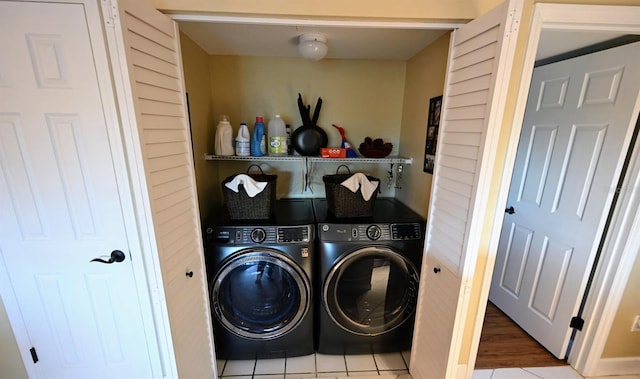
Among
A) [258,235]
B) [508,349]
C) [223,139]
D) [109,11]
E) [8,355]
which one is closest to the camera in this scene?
[109,11]

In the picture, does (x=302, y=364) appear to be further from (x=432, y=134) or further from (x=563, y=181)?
(x=563, y=181)

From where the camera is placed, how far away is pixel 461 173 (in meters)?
1.19

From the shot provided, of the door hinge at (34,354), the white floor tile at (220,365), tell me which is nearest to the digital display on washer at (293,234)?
the white floor tile at (220,365)

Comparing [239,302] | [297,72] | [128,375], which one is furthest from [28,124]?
[297,72]

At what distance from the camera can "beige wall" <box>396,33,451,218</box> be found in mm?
1525

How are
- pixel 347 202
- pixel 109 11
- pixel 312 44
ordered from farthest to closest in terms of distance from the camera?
pixel 347 202, pixel 312 44, pixel 109 11

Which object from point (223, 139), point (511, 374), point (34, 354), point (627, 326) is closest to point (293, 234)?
point (223, 139)

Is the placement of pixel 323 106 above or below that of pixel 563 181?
above

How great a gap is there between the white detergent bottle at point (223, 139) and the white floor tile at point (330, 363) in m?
1.66

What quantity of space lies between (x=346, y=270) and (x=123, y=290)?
119 cm

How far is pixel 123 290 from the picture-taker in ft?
3.78

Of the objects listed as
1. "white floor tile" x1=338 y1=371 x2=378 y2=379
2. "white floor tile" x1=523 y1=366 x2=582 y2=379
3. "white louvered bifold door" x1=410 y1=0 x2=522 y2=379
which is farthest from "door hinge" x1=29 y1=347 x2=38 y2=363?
"white floor tile" x1=523 y1=366 x2=582 y2=379

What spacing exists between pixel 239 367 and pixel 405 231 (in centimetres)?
152

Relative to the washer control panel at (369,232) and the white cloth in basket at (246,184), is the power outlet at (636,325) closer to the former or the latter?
the washer control panel at (369,232)
